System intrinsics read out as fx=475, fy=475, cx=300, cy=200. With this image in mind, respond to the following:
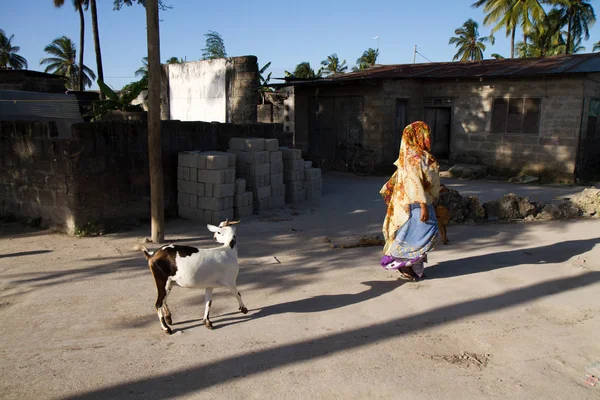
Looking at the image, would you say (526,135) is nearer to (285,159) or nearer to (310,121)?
(310,121)

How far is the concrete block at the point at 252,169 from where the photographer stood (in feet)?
29.3

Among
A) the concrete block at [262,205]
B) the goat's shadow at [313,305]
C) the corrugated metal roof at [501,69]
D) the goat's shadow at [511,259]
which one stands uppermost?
the corrugated metal roof at [501,69]

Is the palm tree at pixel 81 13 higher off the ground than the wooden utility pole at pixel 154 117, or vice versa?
the palm tree at pixel 81 13

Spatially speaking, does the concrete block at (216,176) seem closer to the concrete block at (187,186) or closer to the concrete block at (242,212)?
the concrete block at (187,186)

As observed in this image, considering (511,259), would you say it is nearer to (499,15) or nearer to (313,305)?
→ (313,305)

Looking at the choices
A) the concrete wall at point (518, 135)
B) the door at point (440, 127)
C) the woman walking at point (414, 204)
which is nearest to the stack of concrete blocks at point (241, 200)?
the woman walking at point (414, 204)

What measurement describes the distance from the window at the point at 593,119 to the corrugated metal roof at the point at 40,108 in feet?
45.6

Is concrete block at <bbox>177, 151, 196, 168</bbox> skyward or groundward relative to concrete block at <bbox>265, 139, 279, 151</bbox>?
groundward

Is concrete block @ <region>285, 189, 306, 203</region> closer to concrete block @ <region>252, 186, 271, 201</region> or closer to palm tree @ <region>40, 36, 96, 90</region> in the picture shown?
concrete block @ <region>252, 186, 271, 201</region>

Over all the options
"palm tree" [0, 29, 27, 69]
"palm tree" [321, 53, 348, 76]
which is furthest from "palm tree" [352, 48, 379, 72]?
"palm tree" [0, 29, 27, 69]

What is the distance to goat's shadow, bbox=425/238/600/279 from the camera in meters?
5.59

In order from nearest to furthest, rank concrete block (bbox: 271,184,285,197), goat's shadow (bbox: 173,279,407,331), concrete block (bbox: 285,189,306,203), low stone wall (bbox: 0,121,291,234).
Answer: goat's shadow (bbox: 173,279,407,331) < low stone wall (bbox: 0,121,291,234) < concrete block (bbox: 271,184,285,197) < concrete block (bbox: 285,189,306,203)

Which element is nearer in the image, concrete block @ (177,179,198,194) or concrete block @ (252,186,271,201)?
concrete block @ (177,179,198,194)

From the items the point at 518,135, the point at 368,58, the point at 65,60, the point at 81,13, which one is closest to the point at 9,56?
the point at 65,60
